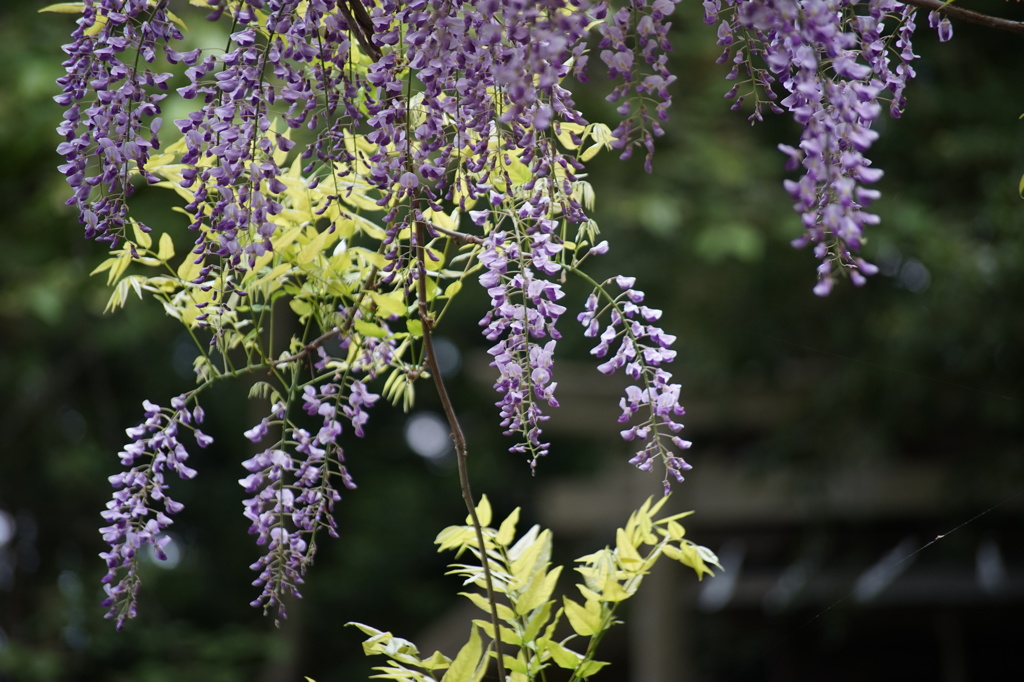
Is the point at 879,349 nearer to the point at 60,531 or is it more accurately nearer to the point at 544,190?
the point at 544,190

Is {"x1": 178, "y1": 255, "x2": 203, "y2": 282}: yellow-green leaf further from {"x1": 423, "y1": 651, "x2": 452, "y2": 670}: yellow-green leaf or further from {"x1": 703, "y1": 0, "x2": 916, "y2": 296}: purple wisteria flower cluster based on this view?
{"x1": 703, "y1": 0, "x2": 916, "y2": 296}: purple wisteria flower cluster

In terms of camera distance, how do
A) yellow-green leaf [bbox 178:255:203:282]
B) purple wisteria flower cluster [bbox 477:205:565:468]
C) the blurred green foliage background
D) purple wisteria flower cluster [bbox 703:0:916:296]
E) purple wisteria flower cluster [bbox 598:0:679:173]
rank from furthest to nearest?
the blurred green foliage background
yellow-green leaf [bbox 178:255:203:282]
purple wisteria flower cluster [bbox 477:205:565:468]
purple wisteria flower cluster [bbox 598:0:679:173]
purple wisteria flower cluster [bbox 703:0:916:296]

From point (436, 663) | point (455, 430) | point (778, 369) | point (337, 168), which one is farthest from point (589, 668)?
point (778, 369)

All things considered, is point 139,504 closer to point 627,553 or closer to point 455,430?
point 455,430

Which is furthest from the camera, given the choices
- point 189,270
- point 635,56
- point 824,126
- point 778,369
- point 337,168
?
point 778,369

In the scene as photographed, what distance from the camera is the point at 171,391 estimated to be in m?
6.82

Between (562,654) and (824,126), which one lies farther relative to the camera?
(562,654)

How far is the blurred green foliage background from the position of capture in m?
3.41

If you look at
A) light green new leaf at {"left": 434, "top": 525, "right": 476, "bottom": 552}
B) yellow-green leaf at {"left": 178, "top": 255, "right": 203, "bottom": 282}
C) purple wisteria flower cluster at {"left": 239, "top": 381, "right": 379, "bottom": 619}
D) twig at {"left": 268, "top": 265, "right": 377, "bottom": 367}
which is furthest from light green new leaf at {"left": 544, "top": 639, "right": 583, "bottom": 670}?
yellow-green leaf at {"left": 178, "top": 255, "right": 203, "bottom": 282}

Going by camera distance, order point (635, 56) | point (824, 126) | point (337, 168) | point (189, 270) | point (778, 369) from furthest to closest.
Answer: point (778, 369)
point (189, 270)
point (337, 168)
point (635, 56)
point (824, 126)

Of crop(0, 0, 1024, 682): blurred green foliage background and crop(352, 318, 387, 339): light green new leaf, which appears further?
crop(0, 0, 1024, 682): blurred green foliage background

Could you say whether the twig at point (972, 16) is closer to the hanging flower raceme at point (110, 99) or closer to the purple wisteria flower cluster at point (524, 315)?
the purple wisteria flower cluster at point (524, 315)

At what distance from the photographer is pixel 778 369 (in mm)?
4645

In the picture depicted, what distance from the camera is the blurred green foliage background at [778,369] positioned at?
3410 mm
